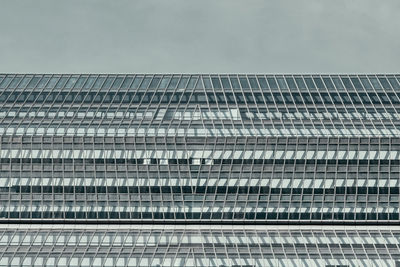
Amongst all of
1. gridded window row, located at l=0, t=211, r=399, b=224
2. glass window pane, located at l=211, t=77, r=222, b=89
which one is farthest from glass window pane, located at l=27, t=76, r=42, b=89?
gridded window row, located at l=0, t=211, r=399, b=224

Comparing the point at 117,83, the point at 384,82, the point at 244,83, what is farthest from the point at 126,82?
the point at 384,82

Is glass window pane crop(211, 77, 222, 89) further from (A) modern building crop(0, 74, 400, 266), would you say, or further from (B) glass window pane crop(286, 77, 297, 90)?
(A) modern building crop(0, 74, 400, 266)

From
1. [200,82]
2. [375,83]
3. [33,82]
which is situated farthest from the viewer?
[33,82]

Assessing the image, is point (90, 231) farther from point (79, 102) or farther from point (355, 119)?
point (355, 119)

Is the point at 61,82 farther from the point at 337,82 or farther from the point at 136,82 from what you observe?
the point at 337,82

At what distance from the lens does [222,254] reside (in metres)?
126

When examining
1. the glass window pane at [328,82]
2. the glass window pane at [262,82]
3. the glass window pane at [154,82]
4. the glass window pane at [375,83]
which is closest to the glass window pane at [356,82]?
the glass window pane at [375,83]

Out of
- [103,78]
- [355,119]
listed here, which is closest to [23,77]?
[103,78]

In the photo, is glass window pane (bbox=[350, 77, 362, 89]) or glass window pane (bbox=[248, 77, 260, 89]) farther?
glass window pane (bbox=[350, 77, 362, 89])

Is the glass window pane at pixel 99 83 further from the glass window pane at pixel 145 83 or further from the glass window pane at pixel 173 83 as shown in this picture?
the glass window pane at pixel 173 83

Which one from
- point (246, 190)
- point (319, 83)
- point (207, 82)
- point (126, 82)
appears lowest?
point (126, 82)

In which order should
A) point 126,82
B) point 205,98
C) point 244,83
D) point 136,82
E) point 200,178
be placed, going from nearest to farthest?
Result: 1. point 200,178
2. point 205,98
3. point 244,83
4. point 136,82
5. point 126,82

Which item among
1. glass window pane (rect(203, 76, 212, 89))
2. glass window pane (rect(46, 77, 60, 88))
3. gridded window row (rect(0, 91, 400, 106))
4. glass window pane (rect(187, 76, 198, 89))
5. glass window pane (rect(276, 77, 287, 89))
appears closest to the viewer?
gridded window row (rect(0, 91, 400, 106))

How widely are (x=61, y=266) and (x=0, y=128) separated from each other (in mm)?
34203
